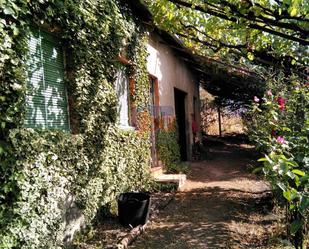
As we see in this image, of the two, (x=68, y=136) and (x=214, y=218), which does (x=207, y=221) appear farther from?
(x=68, y=136)

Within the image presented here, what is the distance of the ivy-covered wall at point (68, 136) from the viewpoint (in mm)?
2998

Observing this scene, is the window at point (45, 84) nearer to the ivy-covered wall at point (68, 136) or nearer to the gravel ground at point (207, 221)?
the ivy-covered wall at point (68, 136)

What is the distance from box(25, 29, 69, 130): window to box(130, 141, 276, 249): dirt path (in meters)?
2.09

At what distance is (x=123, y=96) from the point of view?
22.3 ft

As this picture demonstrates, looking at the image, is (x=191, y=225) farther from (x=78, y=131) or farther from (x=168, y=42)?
(x=168, y=42)

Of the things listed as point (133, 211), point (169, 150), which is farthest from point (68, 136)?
point (169, 150)

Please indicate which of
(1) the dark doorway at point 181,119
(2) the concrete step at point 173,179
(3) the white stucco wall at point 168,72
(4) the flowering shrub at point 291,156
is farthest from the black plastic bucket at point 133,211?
(1) the dark doorway at point 181,119

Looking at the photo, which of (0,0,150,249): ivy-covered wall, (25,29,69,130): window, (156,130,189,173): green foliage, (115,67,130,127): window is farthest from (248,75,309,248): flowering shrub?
(156,130,189,173): green foliage

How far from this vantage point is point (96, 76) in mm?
4957

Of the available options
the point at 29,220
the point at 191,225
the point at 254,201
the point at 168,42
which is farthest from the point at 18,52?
the point at 168,42

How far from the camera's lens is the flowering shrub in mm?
2707

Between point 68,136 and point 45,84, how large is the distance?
73 cm

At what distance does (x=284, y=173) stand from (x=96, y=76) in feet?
10.7

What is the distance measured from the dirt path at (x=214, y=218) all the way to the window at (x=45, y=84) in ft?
6.86
